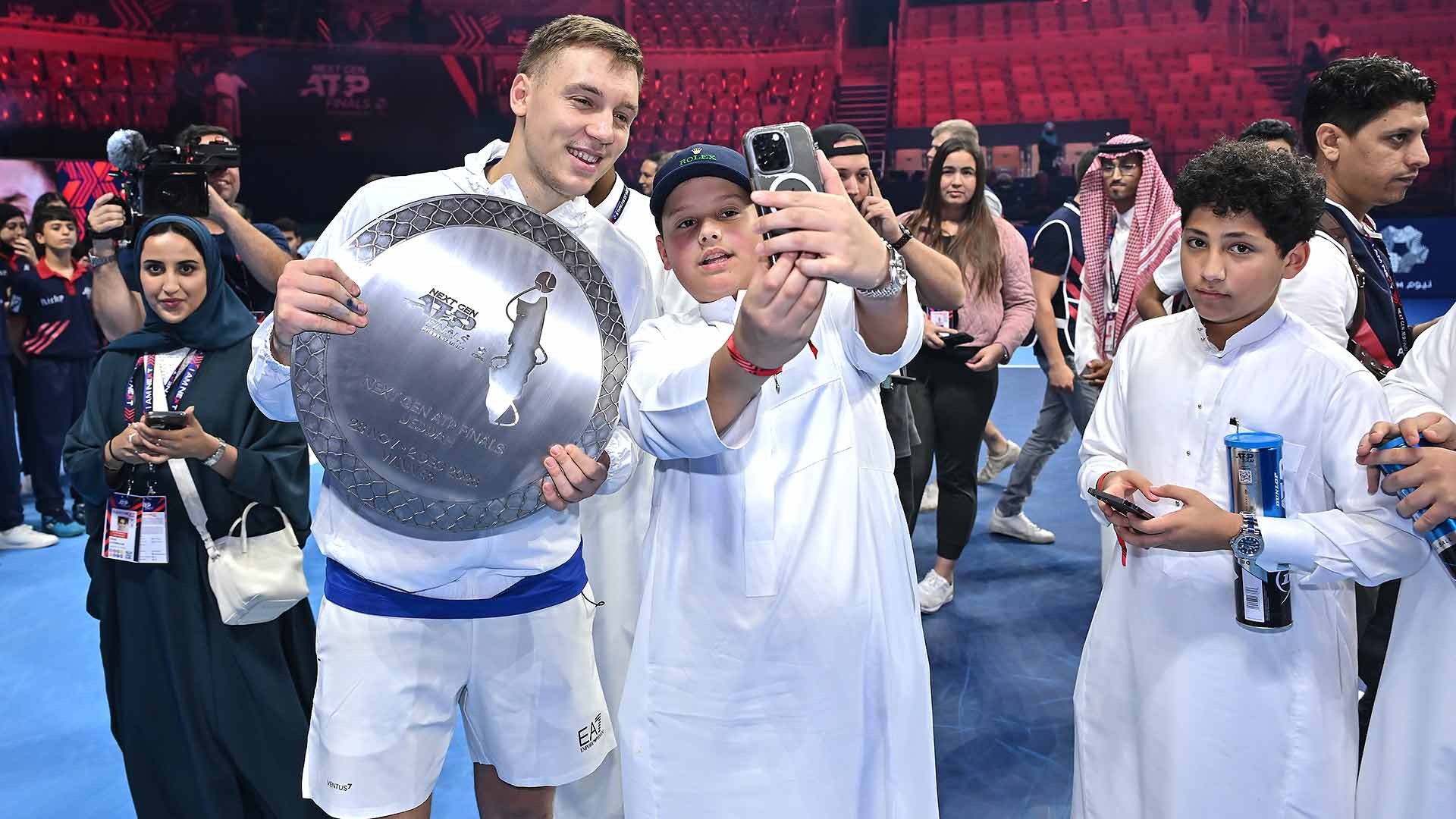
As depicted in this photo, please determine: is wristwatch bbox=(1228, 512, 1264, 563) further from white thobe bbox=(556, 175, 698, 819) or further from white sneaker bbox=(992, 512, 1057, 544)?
white sneaker bbox=(992, 512, 1057, 544)

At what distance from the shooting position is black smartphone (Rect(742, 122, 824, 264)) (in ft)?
4.19

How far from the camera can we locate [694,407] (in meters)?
1.48

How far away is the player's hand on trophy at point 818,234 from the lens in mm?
1196

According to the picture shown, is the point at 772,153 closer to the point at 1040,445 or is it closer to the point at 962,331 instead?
the point at 962,331

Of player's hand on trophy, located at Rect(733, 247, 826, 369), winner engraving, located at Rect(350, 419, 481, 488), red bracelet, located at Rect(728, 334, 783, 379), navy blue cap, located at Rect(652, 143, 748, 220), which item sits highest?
navy blue cap, located at Rect(652, 143, 748, 220)

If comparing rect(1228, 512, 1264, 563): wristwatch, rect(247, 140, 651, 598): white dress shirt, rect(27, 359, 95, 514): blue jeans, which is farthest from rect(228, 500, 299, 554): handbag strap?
rect(27, 359, 95, 514): blue jeans

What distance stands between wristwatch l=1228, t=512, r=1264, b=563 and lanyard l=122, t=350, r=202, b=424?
2.31m

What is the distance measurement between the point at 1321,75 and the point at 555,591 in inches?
90.3

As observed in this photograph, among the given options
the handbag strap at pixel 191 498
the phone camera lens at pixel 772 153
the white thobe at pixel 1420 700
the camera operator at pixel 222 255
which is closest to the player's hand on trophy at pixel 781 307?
the phone camera lens at pixel 772 153

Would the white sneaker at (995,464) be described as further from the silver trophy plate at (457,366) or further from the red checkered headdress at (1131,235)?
the silver trophy plate at (457,366)

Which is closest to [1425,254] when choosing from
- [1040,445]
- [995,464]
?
[995,464]

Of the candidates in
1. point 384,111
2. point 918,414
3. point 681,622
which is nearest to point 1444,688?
point 681,622

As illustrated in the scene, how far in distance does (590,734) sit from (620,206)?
118cm

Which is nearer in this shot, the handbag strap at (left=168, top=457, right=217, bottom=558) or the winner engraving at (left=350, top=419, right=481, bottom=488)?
the winner engraving at (left=350, top=419, right=481, bottom=488)
